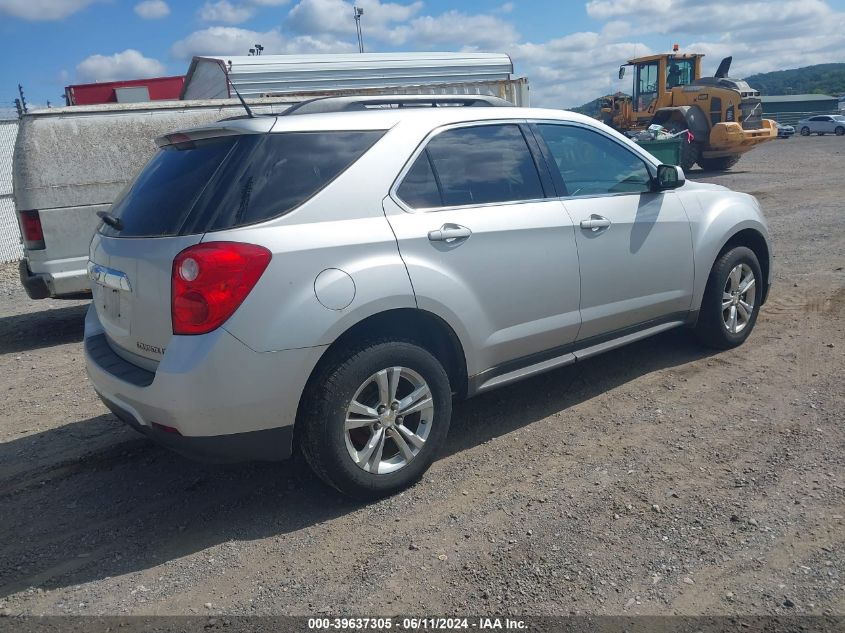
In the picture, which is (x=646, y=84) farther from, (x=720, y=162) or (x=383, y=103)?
(x=383, y=103)

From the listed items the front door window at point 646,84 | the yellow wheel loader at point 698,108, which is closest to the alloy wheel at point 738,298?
the yellow wheel loader at point 698,108

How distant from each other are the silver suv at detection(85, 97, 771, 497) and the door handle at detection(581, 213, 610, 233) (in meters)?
0.01

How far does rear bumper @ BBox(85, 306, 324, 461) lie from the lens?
10.2 ft

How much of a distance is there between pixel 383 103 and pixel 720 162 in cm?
1956

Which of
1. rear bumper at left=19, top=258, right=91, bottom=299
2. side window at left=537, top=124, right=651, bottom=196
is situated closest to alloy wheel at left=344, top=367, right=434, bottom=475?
side window at left=537, top=124, right=651, bottom=196

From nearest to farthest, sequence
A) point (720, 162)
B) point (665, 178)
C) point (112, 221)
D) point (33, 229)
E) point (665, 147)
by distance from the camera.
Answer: point (112, 221) → point (665, 178) → point (33, 229) → point (665, 147) → point (720, 162)

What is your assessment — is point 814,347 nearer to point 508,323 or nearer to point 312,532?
point 508,323

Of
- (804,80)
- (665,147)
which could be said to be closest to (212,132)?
(665,147)

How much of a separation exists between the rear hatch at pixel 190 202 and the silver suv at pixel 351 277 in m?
0.01

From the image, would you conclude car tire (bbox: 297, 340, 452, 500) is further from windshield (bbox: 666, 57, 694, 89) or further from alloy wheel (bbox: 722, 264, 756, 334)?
windshield (bbox: 666, 57, 694, 89)

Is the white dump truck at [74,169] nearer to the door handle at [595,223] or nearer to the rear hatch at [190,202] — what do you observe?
the rear hatch at [190,202]

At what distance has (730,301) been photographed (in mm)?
5488

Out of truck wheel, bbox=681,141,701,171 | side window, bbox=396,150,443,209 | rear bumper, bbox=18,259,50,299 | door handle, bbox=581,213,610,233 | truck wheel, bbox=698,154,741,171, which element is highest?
side window, bbox=396,150,443,209

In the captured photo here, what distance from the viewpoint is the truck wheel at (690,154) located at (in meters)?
20.3
